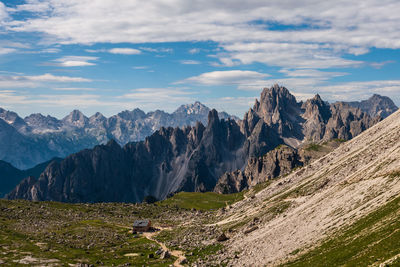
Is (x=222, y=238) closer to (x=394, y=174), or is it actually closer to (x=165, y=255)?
(x=165, y=255)

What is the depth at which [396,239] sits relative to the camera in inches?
1596

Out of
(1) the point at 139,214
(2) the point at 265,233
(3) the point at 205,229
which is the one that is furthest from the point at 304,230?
(1) the point at 139,214

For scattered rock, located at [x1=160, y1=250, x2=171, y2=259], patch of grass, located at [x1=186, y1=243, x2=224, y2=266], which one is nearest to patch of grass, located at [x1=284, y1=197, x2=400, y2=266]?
patch of grass, located at [x1=186, y1=243, x2=224, y2=266]

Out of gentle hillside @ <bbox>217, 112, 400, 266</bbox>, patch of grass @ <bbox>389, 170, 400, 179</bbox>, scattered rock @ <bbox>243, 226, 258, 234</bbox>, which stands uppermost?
patch of grass @ <bbox>389, 170, 400, 179</bbox>

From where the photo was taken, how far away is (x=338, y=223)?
59875 mm

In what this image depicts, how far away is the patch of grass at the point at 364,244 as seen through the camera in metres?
39.5

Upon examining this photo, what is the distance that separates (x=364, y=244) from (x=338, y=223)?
50.3 ft

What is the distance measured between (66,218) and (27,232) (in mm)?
39209

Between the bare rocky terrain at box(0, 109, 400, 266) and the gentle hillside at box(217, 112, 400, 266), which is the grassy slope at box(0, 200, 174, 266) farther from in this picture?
the gentle hillside at box(217, 112, 400, 266)

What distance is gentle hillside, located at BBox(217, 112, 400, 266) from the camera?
45.4 meters

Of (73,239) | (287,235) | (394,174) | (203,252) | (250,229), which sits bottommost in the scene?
(73,239)

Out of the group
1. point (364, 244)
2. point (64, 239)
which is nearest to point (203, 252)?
point (364, 244)

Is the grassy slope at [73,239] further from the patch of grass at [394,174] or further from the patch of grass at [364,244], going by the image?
the patch of grass at [394,174]

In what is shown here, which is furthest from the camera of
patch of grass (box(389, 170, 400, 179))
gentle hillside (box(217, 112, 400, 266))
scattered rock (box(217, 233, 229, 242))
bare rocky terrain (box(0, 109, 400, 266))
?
scattered rock (box(217, 233, 229, 242))
